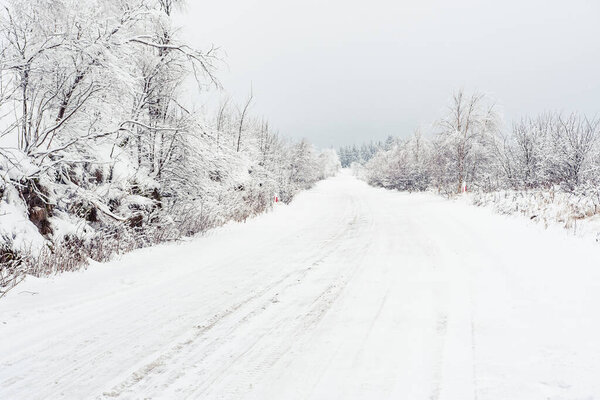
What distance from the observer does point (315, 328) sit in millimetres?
3426

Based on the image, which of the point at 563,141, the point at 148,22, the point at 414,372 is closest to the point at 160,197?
the point at 148,22

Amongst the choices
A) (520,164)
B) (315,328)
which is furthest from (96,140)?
(520,164)

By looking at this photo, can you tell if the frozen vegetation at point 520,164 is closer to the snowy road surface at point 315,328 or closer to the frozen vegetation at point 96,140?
the snowy road surface at point 315,328

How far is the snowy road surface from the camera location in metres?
2.48

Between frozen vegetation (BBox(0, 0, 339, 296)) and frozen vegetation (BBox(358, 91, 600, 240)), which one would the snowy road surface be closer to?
frozen vegetation (BBox(0, 0, 339, 296))

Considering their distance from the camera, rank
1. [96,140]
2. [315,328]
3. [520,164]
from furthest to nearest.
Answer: [520,164] < [96,140] < [315,328]

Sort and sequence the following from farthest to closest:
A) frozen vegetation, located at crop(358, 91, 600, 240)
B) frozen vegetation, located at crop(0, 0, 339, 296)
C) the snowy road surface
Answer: frozen vegetation, located at crop(358, 91, 600, 240) → frozen vegetation, located at crop(0, 0, 339, 296) → the snowy road surface

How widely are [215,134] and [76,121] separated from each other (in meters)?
3.60

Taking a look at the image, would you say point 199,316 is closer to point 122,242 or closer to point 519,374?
point 519,374

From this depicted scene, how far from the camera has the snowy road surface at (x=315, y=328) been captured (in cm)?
248

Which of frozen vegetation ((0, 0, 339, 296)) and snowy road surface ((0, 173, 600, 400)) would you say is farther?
frozen vegetation ((0, 0, 339, 296))

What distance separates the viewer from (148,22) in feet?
24.6

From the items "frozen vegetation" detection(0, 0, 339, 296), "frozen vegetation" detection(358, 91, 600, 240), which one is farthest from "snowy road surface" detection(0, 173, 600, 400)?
"frozen vegetation" detection(358, 91, 600, 240)

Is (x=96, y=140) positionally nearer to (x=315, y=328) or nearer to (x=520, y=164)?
(x=315, y=328)
